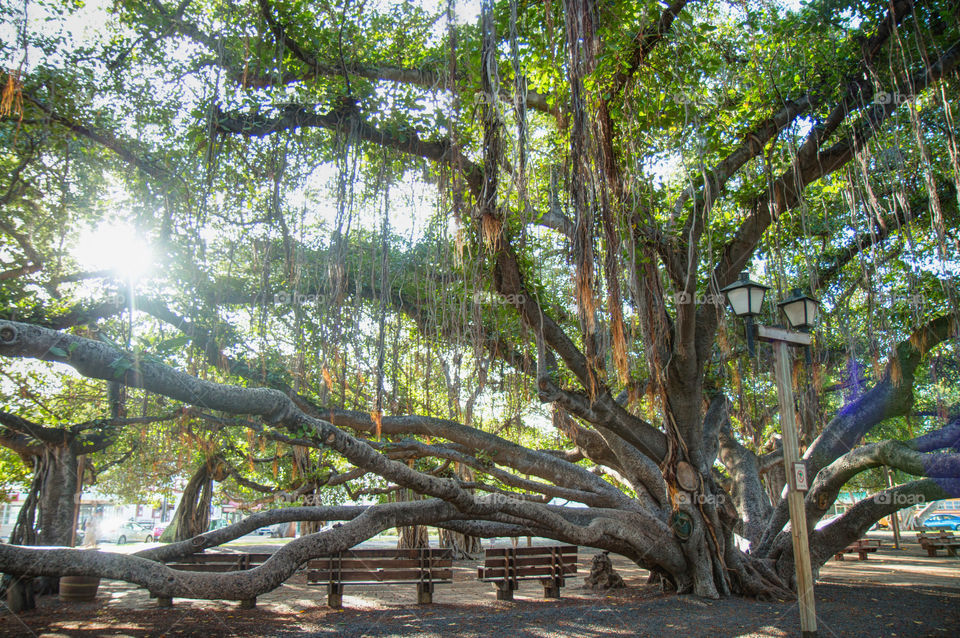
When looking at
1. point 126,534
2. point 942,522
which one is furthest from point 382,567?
point 942,522

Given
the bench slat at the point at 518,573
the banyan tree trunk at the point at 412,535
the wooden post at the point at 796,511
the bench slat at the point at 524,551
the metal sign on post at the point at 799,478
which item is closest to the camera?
the wooden post at the point at 796,511

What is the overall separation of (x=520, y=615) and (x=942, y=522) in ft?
79.1

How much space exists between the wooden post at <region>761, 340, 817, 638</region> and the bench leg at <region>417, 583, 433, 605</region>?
148 inches

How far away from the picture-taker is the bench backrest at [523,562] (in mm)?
6680

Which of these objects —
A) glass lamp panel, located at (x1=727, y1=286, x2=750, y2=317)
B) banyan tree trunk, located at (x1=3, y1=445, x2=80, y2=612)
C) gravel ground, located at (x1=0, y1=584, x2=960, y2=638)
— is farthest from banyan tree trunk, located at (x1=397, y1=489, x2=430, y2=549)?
glass lamp panel, located at (x1=727, y1=286, x2=750, y2=317)

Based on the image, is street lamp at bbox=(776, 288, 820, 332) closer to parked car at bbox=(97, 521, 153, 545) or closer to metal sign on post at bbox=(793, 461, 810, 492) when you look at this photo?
metal sign on post at bbox=(793, 461, 810, 492)

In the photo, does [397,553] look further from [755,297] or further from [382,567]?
[755,297]

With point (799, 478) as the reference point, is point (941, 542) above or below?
below

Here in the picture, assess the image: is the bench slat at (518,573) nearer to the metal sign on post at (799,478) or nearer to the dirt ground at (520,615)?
the dirt ground at (520,615)

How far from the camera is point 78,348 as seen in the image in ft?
9.57

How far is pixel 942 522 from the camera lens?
70.7 feet

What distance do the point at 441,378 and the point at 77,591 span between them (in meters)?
4.62

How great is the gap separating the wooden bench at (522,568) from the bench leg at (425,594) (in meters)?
0.60

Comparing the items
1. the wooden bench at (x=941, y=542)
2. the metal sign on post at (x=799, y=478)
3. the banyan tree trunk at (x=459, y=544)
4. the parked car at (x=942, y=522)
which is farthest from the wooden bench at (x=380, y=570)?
the parked car at (x=942, y=522)
